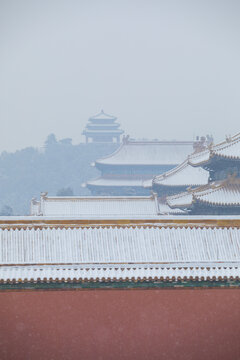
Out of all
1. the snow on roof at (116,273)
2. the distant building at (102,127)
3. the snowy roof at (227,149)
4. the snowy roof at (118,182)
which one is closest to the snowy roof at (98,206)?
the snowy roof at (227,149)

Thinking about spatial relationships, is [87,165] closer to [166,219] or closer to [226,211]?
[226,211]

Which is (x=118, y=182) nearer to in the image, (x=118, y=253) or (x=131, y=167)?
(x=131, y=167)

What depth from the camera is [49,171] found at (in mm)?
89062

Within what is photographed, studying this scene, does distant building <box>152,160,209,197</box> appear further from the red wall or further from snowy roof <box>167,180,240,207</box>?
the red wall

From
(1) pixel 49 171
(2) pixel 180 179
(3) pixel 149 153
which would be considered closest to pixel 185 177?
(2) pixel 180 179

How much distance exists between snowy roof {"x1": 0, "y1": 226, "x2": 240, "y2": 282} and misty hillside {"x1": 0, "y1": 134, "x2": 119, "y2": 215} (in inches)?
2750

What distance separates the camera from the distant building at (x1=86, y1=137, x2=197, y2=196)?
50250 mm

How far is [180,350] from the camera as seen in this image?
9.91 meters

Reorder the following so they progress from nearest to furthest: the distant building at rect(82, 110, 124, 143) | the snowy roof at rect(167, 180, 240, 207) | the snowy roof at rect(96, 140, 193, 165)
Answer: the snowy roof at rect(167, 180, 240, 207)
the snowy roof at rect(96, 140, 193, 165)
the distant building at rect(82, 110, 124, 143)

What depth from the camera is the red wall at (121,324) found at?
9.73m

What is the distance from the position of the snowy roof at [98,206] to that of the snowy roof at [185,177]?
3.13m

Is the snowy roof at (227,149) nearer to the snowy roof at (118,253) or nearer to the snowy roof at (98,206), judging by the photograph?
the snowy roof at (98,206)

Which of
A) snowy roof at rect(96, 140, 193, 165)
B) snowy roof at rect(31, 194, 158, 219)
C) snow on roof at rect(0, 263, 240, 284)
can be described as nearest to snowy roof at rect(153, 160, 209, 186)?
snowy roof at rect(31, 194, 158, 219)

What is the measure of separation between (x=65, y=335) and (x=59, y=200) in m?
17.8
